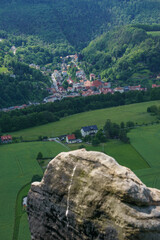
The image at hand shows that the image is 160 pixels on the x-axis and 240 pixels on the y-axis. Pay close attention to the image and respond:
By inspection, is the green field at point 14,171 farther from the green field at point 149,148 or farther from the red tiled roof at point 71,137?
the green field at point 149,148

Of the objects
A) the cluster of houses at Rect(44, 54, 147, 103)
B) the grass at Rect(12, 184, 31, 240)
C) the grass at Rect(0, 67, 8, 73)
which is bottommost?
the cluster of houses at Rect(44, 54, 147, 103)

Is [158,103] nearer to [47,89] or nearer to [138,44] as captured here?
[47,89]

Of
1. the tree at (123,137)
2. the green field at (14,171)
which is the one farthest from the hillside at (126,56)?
the green field at (14,171)

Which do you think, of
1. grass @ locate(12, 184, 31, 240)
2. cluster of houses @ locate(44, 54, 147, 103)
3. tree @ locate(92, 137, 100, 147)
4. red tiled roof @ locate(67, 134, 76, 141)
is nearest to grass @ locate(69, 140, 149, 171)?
tree @ locate(92, 137, 100, 147)

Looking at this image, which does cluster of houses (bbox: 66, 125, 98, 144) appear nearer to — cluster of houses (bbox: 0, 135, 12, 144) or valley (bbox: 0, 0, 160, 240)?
valley (bbox: 0, 0, 160, 240)

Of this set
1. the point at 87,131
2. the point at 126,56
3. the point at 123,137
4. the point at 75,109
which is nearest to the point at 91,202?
the point at 123,137
